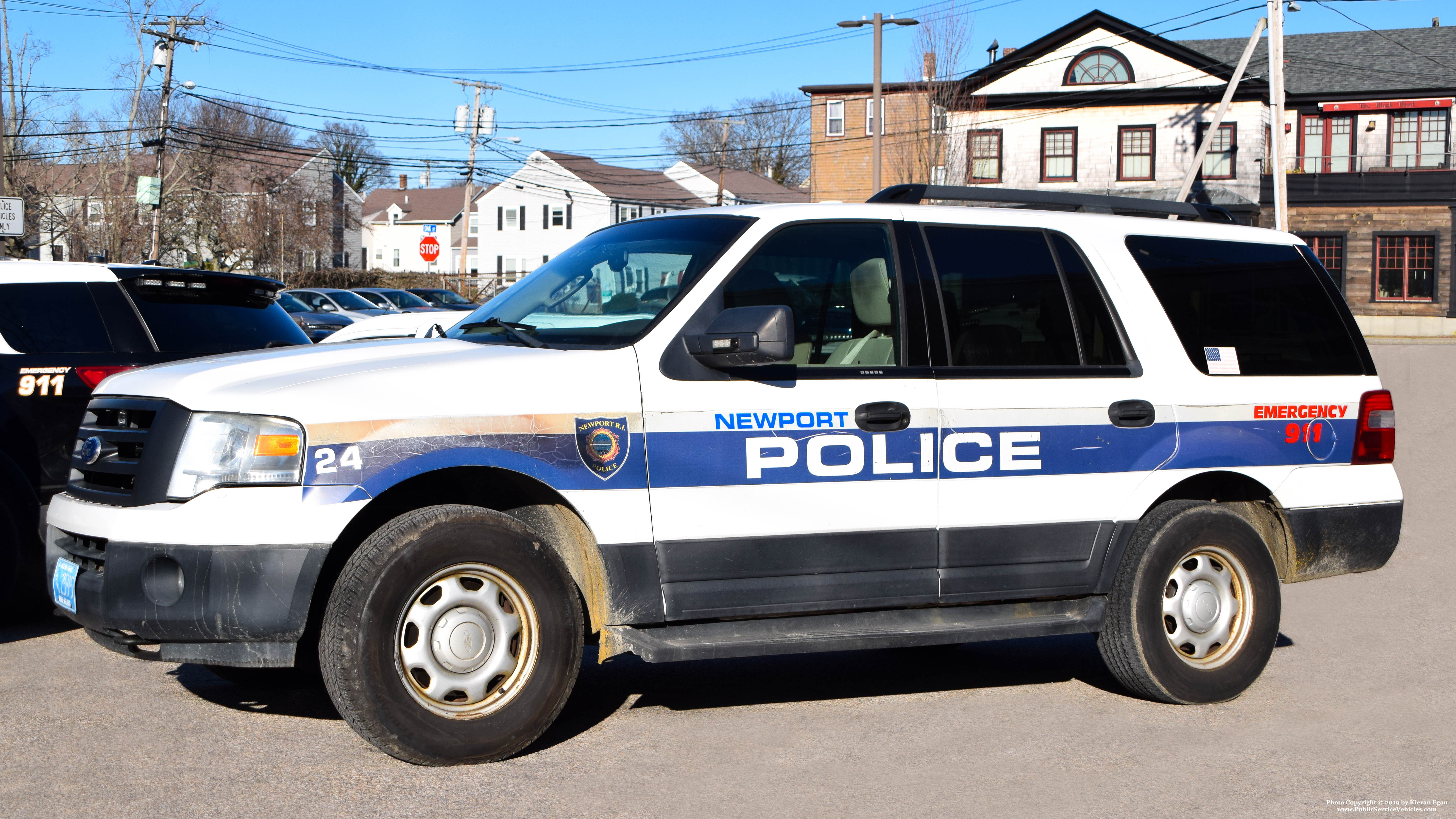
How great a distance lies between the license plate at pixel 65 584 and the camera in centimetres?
457

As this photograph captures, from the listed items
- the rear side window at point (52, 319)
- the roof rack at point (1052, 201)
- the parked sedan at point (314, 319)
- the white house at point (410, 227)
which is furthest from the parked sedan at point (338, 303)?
the white house at point (410, 227)

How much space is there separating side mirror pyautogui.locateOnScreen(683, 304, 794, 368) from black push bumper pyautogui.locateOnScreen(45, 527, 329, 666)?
145 cm

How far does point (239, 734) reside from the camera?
501 centimetres

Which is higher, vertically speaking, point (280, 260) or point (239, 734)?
point (280, 260)

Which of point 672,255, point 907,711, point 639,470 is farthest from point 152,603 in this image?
point 907,711

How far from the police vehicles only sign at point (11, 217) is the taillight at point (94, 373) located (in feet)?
36.2

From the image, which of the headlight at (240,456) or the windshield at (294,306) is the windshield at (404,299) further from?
the headlight at (240,456)

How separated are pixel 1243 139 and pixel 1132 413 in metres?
41.6

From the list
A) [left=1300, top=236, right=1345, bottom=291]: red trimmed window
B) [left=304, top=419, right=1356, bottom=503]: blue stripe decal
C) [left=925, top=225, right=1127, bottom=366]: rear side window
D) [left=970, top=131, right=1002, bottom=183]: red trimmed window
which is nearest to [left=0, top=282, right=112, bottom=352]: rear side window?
[left=304, top=419, right=1356, bottom=503]: blue stripe decal

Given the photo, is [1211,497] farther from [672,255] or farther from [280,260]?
[280,260]

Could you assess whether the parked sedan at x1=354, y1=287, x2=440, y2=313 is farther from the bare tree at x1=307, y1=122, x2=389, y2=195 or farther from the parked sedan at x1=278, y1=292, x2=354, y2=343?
the bare tree at x1=307, y1=122, x2=389, y2=195

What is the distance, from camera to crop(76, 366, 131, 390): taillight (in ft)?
21.8

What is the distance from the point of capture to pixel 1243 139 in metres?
43.2

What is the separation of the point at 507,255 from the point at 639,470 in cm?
7668
